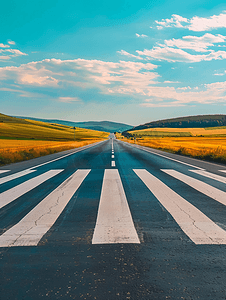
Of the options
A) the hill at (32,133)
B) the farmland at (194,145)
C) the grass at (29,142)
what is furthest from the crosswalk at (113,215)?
the hill at (32,133)

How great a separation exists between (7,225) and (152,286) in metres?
2.68

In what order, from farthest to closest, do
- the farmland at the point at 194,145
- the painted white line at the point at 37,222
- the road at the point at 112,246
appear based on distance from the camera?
the farmland at the point at 194,145 → the painted white line at the point at 37,222 → the road at the point at 112,246

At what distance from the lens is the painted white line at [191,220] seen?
3164 millimetres

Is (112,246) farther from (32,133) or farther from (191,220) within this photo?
(32,133)

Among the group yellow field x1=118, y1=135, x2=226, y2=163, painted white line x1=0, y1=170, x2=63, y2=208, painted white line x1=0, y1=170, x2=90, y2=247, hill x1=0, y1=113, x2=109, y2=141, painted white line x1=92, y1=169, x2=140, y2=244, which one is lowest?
painted white line x1=0, y1=170, x2=63, y2=208

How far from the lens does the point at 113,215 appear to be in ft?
13.4

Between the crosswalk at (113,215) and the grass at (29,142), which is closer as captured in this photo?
the crosswalk at (113,215)

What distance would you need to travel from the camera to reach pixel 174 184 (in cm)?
691

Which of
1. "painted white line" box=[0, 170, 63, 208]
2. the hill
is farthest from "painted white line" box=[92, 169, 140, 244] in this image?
the hill

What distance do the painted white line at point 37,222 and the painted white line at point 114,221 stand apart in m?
0.85

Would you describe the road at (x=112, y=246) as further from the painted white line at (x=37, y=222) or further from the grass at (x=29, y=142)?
the grass at (x=29, y=142)

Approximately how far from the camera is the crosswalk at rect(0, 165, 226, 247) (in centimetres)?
315

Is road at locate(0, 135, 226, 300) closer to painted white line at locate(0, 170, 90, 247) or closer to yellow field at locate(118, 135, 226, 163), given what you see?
painted white line at locate(0, 170, 90, 247)

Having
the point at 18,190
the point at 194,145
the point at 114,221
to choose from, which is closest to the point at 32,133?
the point at 194,145
